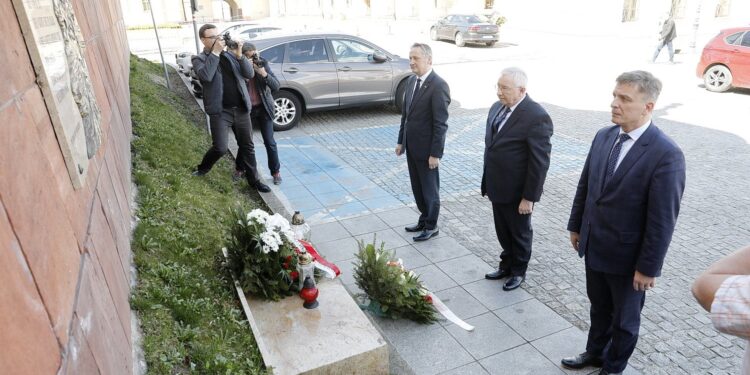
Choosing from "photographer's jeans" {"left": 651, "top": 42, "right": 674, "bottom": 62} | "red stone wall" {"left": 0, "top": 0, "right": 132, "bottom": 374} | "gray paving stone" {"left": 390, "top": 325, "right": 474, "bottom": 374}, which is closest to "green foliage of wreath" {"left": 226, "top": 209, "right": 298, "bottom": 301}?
"gray paving stone" {"left": 390, "top": 325, "right": 474, "bottom": 374}

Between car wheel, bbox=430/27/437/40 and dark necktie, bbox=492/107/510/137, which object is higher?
dark necktie, bbox=492/107/510/137

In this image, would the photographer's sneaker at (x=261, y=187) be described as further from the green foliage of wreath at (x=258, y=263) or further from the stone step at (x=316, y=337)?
the stone step at (x=316, y=337)

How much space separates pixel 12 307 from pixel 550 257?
4.76m

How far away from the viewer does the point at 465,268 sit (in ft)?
16.4

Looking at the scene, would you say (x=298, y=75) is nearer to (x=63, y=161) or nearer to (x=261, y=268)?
(x=261, y=268)

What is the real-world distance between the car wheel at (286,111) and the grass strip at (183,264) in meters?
3.10

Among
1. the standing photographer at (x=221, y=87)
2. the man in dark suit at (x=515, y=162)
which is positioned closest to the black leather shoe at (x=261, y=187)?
the standing photographer at (x=221, y=87)

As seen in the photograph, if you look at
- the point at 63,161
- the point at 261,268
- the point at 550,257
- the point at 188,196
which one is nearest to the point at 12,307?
the point at 63,161

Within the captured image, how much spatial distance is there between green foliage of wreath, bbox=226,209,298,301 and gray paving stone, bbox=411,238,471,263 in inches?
69.4

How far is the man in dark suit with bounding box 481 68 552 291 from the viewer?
4051mm

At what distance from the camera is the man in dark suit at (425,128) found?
502 centimetres

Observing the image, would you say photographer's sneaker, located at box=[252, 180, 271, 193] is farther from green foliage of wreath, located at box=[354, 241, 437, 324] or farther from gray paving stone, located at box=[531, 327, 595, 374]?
gray paving stone, located at box=[531, 327, 595, 374]

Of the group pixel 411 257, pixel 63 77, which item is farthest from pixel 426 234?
pixel 63 77

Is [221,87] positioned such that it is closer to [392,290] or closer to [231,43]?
[231,43]
